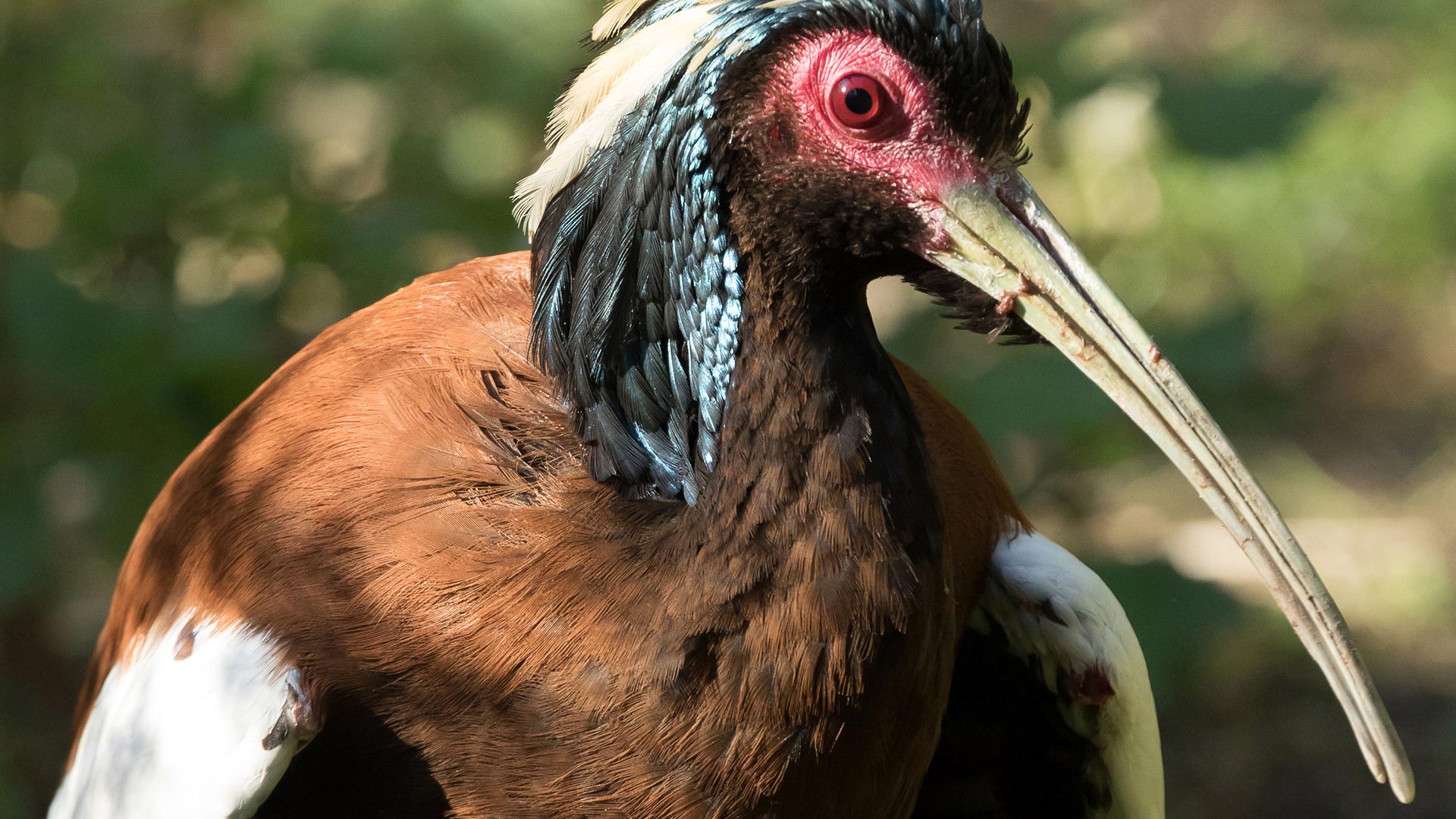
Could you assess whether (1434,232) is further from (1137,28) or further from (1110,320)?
(1110,320)

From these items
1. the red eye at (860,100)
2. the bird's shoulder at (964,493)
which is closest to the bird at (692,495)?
the red eye at (860,100)

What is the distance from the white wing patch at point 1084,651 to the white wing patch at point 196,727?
1160 mm

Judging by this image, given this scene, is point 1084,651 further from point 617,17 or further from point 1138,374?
point 617,17

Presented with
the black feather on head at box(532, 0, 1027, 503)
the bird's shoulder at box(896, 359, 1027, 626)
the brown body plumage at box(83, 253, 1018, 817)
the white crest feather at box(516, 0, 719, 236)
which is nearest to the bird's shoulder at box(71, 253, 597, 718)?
the brown body plumage at box(83, 253, 1018, 817)

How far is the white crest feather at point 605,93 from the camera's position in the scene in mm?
1754

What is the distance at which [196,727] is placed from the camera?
186 cm

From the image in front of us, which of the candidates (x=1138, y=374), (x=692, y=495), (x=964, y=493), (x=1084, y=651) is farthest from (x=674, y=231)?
(x=1084, y=651)

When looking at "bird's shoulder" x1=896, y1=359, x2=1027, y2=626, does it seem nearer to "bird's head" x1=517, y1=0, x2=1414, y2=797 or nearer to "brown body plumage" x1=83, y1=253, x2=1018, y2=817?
"brown body plumage" x1=83, y1=253, x2=1018, y2=817

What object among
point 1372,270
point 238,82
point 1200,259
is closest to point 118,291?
point 238,82

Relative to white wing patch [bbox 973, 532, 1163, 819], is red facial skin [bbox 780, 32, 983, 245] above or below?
above

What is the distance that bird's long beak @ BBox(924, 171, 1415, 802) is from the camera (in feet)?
5.53

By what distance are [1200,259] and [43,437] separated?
3304 millimetres

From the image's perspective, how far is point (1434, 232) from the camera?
5352 mm

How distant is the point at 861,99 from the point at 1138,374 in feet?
1.53
